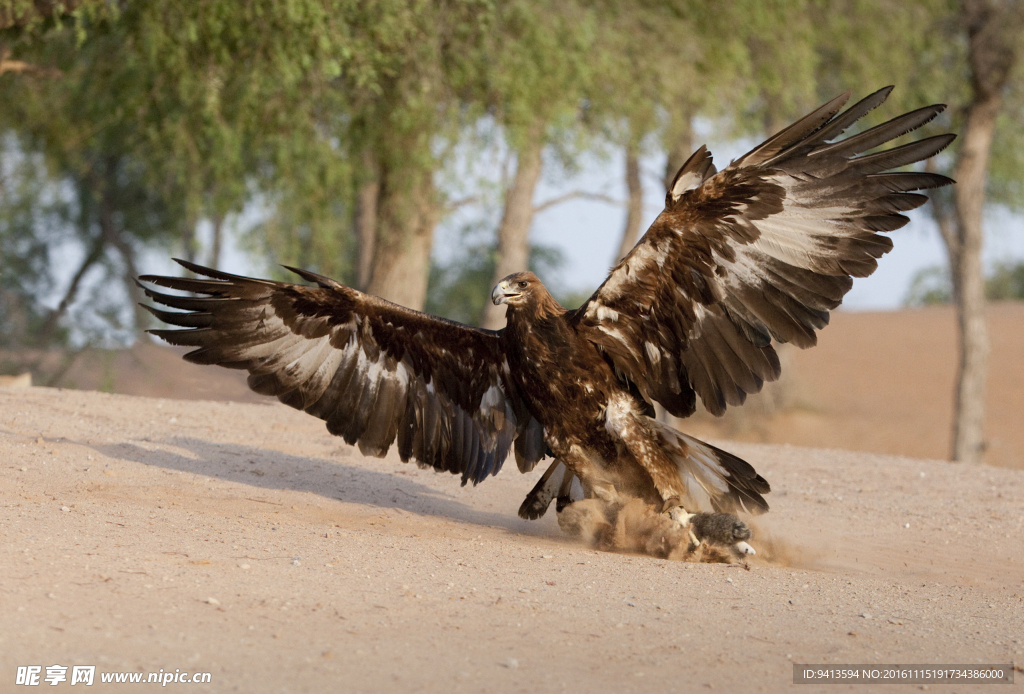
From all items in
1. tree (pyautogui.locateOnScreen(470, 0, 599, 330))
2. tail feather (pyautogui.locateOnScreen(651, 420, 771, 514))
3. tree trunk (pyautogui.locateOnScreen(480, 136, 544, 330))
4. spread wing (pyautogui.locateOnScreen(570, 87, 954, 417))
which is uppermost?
tree (pyautogui.locateOnScreen(470, 0, 599, 330))

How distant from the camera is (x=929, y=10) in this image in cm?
1560

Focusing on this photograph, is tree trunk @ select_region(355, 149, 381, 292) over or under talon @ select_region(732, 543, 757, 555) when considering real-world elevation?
over

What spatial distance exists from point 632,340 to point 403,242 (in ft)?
22.2

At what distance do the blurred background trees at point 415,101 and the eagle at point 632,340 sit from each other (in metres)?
3.60

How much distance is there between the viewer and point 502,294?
536 centimetres

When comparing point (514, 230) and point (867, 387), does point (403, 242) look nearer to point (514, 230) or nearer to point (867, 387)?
point (514, 230)

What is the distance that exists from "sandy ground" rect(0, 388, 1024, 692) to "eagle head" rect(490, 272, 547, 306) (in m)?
1.34

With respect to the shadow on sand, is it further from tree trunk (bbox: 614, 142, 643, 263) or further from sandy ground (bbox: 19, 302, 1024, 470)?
tree trunk (bbox: 614, 142, 643, 263)

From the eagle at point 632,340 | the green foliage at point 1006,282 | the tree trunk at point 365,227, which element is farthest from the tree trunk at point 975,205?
the green foliage at point 1006,282

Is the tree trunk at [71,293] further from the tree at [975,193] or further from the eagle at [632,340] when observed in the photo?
the tree at [975,193]

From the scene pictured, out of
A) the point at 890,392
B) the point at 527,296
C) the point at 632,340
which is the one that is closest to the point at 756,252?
the point at 632,340

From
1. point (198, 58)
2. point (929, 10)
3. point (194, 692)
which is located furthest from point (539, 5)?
point (194, 692)

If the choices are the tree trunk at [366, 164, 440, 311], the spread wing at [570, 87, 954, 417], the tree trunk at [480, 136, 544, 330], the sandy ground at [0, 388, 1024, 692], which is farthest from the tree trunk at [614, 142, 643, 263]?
the spread wing at [570, 87, 954, 417]

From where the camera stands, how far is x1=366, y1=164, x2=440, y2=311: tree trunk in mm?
11758
